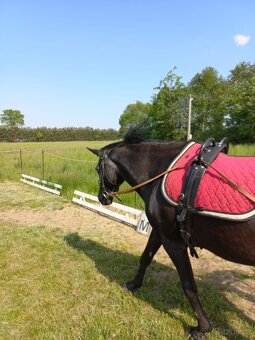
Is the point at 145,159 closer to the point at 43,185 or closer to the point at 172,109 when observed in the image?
the point at 43,185

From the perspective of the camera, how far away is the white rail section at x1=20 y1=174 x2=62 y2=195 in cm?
A: 1015

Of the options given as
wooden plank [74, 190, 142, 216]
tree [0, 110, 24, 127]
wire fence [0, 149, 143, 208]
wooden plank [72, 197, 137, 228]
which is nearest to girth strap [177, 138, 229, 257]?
wooden plank [72, 197, 137, 228]

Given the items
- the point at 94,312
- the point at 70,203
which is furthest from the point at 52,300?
the point at 70,203

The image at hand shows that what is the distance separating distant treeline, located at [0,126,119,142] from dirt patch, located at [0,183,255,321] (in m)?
57.0

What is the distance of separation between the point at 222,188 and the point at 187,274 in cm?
105

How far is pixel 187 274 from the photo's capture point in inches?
109

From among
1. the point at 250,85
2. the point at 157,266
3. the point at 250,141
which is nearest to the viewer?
the point at 157,266

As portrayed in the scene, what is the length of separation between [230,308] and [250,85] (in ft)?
77.1

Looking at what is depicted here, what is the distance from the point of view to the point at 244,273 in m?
4.16

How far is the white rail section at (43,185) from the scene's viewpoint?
33.3 ft

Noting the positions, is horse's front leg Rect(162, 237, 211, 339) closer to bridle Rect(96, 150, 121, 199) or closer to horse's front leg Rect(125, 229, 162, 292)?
horse's front leg Rect(125, 229, 162, 292)

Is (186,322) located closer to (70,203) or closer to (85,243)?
(85,243)

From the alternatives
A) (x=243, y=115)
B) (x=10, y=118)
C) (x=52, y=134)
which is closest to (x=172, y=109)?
Answer: (x=243, y=115)

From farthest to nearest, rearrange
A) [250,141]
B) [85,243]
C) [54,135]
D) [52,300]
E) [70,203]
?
1. [54,135]
2. [250,141]
3. [70,203]
4. [85,243]
5. [52,300]
